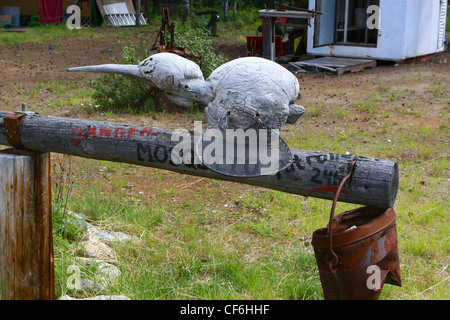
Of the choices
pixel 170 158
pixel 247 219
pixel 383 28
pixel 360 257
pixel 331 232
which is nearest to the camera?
pixel 331 232

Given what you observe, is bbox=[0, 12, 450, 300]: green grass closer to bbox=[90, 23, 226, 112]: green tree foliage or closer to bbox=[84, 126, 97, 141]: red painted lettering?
bbox=[90, 23, 226, 112]: green tree foliage

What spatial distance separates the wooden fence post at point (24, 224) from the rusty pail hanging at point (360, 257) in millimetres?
1324

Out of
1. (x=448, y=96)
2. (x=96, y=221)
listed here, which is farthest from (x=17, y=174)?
(x=448, y=96)

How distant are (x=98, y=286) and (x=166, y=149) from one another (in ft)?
3.85

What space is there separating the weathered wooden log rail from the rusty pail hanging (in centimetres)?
9

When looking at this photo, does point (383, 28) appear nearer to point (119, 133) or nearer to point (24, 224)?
point (119, 133)

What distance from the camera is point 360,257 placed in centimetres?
220

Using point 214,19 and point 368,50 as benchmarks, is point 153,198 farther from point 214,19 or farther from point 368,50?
point 214,19

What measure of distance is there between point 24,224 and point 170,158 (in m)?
0.79

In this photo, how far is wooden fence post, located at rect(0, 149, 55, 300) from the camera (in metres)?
2.45

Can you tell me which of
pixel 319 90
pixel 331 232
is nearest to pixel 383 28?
pixel 319 90

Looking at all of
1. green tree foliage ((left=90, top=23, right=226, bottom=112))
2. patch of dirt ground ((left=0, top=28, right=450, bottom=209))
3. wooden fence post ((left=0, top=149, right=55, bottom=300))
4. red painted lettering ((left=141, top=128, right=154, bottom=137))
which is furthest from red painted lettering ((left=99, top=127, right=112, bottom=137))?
green tree foliage ((left=90, top=23, right=226, bottom=112))

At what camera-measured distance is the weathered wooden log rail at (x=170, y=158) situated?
207 cm

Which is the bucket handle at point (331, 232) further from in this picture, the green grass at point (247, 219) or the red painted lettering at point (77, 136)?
the red painted lettering at point (77, 136)
